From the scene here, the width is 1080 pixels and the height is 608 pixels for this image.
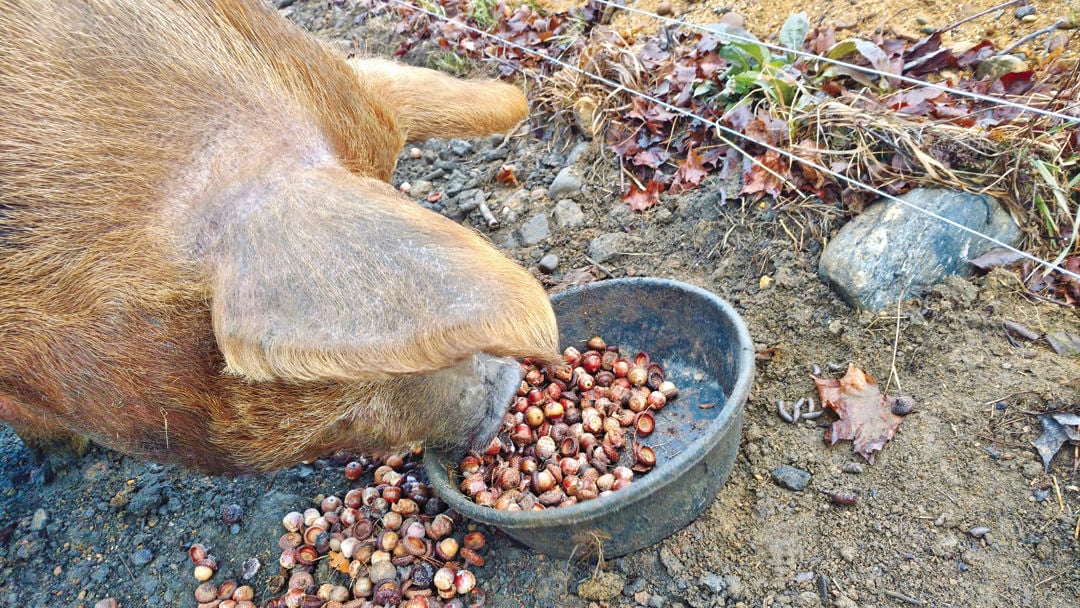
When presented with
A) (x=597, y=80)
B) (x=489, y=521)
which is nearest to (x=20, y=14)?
(x=489, y=521)

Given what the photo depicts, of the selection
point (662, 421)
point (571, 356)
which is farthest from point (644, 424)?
point (571, 356)

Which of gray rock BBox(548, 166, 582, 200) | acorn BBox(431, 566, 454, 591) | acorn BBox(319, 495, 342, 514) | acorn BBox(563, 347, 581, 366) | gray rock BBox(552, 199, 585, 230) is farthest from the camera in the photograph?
gray rock BBox(548, 166, 582, 200)

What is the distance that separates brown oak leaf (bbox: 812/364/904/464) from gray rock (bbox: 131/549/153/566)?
2066mm

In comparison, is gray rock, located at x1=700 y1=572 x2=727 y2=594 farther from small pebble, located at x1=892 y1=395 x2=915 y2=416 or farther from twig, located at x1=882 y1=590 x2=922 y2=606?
small pebble, located at x1=892 y1=395 x2=915 y2=416

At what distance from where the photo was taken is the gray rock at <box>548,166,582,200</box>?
3.23m

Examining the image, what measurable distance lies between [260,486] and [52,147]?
4.44ft

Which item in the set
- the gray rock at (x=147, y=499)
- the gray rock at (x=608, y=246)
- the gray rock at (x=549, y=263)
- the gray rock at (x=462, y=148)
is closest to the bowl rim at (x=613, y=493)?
the gray rock at (x=608, y=246)

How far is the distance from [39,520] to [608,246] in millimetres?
2163

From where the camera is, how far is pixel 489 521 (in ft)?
6.28

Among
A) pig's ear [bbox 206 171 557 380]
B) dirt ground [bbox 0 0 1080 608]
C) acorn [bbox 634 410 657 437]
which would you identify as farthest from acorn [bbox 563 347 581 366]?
pig's ear [bbox 206 171 557 380]

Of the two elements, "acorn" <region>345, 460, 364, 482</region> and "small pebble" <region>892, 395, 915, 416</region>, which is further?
"acorn" <region>345, 460, 364, 482</region>

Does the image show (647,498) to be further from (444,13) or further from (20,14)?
(444,13)

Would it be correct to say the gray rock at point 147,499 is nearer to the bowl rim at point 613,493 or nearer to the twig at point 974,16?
the bowl rim at point 613,493

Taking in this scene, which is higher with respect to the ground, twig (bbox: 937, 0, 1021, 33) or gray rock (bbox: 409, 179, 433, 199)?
twig (bbox: 937, 0, 1021, 33)
